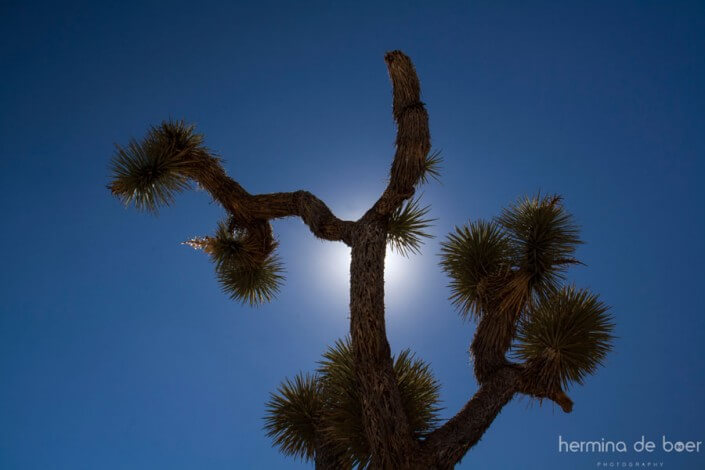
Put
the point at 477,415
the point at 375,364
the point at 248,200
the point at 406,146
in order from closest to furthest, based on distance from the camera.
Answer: the point at 375,364 < the point at 477,415 < the point at 406,146 < the point at 248,200

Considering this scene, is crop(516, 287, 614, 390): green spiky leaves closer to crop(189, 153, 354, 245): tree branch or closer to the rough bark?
the rough bark

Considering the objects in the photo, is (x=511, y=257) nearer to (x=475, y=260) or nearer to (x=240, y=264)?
(x=475, y=260)

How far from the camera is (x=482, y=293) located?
5.63 meters

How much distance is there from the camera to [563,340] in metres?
5.07

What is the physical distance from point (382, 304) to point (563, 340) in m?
1.72

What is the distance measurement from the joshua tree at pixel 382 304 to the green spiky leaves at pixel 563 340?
0.01 metres

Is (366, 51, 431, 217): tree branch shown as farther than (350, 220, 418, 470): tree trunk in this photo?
Yes

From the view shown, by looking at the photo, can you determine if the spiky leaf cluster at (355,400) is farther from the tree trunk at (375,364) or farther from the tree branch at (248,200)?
the tree branch at (248,200)

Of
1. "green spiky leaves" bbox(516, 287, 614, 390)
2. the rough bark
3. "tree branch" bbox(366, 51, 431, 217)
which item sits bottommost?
the rough bark

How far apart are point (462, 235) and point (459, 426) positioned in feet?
7.54

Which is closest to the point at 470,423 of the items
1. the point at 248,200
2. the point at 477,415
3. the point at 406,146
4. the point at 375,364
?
the point at 477,415

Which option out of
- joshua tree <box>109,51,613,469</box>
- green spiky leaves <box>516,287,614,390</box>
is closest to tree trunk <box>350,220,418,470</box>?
joshua tree <box>109,51,613,469</box>

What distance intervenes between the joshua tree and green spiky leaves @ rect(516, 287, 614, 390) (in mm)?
12

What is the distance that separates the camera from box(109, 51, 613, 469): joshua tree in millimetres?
4656
